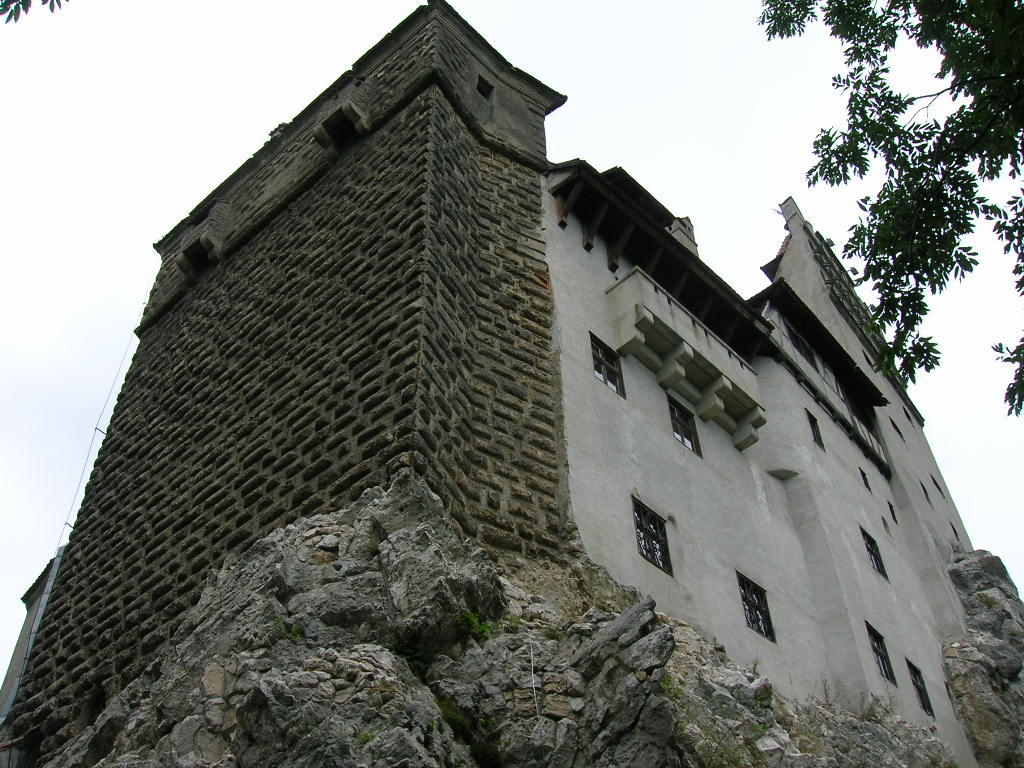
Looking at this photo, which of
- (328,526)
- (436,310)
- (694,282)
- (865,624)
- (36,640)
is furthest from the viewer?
(694,282)

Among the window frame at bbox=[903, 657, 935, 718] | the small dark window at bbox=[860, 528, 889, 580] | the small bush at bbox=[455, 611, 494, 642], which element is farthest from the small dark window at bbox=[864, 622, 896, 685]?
the small bush at bbox=[455, 611, 494, 642]

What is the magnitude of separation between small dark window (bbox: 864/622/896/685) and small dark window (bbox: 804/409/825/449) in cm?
315

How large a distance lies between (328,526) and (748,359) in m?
9.41

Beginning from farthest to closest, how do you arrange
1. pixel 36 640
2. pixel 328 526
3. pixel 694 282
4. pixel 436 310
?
pixel 694 282, pixel 36 640, pixel 436 310, pixel 328 526

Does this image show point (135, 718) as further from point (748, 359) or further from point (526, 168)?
point (748, 359)

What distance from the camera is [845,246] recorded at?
32.3ft

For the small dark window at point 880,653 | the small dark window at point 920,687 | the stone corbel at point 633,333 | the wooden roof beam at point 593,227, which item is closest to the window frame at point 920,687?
the small dark window at point 920,687

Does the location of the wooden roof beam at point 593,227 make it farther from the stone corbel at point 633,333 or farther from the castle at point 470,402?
the stone corbel at point 633,333

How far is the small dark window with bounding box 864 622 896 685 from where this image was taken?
14.3 meters

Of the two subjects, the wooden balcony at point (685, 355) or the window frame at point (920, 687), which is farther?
the window frame at point (920, 687)

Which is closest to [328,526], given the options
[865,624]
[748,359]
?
[865,624]

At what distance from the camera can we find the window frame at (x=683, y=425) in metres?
13.8

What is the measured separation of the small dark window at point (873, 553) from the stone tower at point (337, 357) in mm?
6893

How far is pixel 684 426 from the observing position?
558 inches
